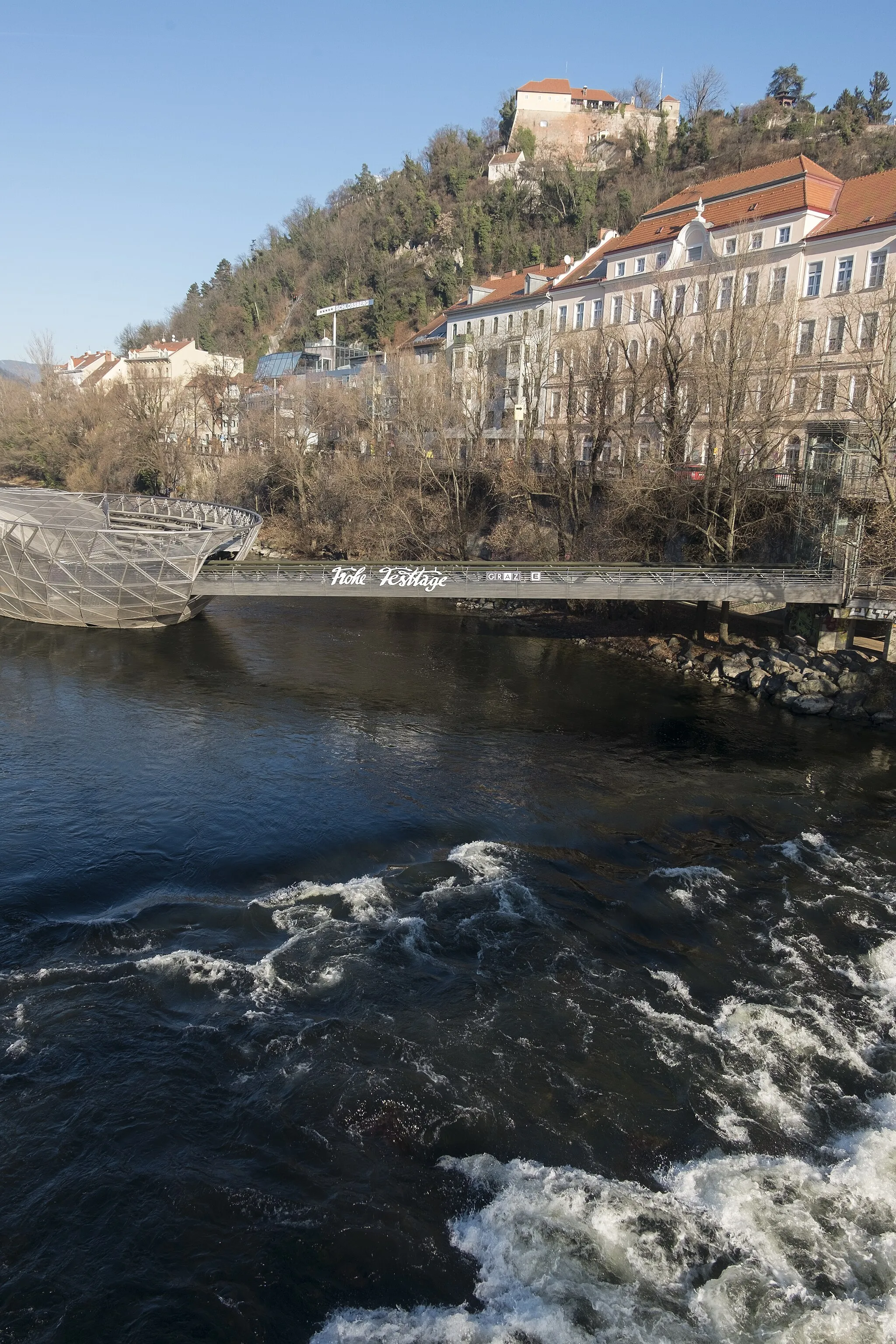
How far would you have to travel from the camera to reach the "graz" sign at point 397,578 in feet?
98.6

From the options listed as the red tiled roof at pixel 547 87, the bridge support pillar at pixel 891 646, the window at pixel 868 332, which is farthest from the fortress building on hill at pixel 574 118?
the bridge support pillar at pixel 891 646

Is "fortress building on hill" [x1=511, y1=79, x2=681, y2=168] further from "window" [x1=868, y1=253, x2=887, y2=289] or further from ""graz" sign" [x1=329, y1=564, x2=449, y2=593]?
""graz" sign" [x1=329, y1=564, x2=449, y2=593]

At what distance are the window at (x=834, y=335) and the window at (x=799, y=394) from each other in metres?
2.51

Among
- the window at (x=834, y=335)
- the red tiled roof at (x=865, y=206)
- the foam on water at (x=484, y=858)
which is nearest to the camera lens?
the foam on water at (x=484, y=858)

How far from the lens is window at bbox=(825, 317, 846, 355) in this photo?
38375mm

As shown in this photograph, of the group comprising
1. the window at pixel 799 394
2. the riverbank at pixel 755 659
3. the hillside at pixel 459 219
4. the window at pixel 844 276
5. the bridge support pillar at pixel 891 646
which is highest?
the hillside at pixel 459 219

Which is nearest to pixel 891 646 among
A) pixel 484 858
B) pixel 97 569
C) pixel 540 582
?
pixel 540 582

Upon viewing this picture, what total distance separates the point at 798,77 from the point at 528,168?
2985cm

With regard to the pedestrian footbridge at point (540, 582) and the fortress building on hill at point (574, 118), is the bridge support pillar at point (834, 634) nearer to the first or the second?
the pedestrian footbridge at point (540, 582)

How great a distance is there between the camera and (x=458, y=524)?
45406 millimetres

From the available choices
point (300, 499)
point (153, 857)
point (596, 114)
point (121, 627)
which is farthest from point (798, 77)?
point (153, 857)

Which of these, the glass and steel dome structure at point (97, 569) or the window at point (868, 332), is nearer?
the window at point (868, 332)

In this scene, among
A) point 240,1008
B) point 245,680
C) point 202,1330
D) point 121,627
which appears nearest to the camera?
point 202,1330

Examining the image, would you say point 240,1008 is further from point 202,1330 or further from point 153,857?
point 153,857
